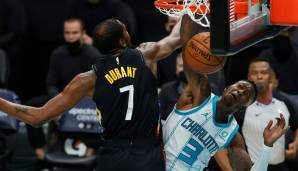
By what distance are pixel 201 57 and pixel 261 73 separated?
7.93 ft

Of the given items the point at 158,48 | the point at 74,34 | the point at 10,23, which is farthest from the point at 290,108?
the point at 10,23

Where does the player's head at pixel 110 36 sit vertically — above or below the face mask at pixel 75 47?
above

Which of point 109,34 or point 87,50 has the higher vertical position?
point 109,34

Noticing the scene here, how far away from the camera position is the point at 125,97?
6.02 meters

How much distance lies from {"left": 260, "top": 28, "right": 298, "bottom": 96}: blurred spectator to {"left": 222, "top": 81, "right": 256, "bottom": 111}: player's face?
299 cm

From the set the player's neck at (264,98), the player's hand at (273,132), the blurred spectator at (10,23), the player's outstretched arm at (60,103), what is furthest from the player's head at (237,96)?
Result: the blurred spectator at (10,23)

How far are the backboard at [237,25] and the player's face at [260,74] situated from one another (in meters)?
2.52

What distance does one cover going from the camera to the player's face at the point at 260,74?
8336mm

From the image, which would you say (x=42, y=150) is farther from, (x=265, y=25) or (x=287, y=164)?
(x=265, y=25)

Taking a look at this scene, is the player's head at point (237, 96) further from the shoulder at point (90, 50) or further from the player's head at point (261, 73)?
the shoulder at point (90, 50)

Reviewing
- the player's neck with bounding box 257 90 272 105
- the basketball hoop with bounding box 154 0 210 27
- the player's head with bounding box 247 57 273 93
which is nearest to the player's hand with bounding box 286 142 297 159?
the player's neck with bounding box 257 90 272 105

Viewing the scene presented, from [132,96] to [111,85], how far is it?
0.55 ft

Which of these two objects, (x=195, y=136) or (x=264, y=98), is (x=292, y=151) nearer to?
(x=264, y=98)

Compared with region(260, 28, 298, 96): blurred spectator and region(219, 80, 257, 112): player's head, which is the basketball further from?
region(260, 28, 298, 96): blurred spectator
